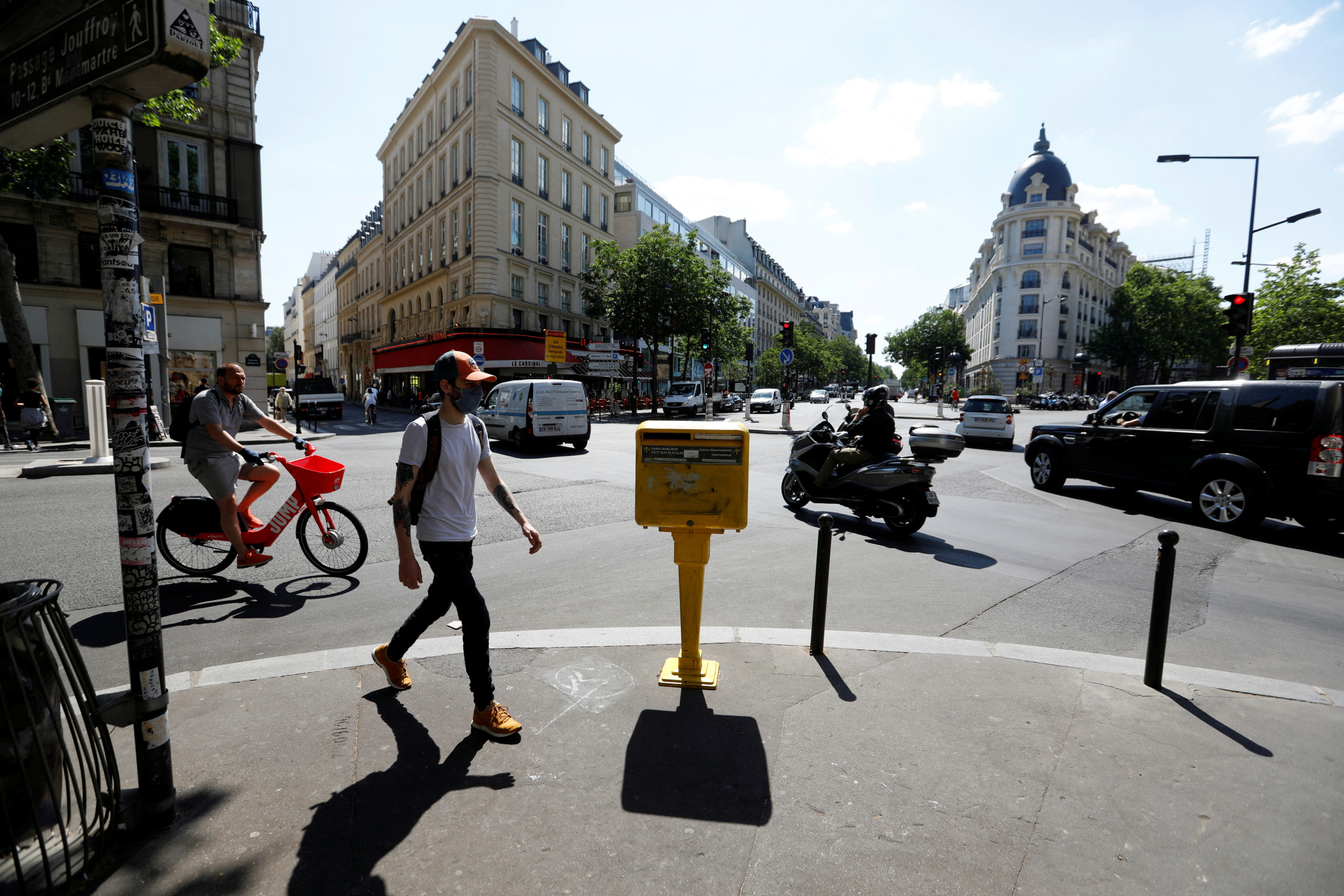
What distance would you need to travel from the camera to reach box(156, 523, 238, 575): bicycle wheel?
5.26 meters

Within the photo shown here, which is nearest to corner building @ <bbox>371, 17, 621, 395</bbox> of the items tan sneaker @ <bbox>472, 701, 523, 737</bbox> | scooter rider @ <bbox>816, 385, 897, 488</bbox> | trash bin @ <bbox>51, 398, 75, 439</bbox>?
trash bin @ <bbox>51, 398, 75, 439</bbox>

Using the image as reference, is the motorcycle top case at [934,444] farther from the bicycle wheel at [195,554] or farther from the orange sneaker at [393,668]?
the bicycle wheel at [195,554]

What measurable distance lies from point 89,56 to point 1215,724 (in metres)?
5.31

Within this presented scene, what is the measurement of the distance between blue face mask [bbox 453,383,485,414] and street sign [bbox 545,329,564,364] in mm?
30212

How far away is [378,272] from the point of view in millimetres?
Answer: 52812

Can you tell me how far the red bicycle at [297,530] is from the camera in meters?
5.14

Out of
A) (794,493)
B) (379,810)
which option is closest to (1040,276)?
(794,493)

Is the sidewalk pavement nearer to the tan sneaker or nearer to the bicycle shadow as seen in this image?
the tan sneaker

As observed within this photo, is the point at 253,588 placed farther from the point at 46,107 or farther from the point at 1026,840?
the point at 1026,840

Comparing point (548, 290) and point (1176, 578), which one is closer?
point (1176, 578)

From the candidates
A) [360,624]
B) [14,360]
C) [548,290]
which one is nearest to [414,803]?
[360,624]

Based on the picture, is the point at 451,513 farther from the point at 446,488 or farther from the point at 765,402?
the point at 765,402

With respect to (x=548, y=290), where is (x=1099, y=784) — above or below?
below

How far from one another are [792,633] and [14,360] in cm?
2193
